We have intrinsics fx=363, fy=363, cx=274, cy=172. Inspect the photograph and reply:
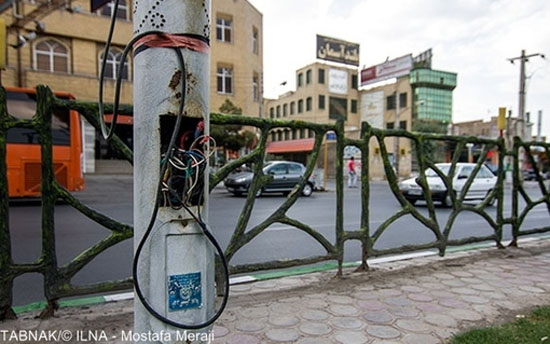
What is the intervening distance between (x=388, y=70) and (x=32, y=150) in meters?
35.6

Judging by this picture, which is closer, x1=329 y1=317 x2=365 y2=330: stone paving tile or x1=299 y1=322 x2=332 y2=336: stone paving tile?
x1=299 y1=322 x2=332 y2=336: stone paving tile

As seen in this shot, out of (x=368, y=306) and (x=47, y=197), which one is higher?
(x=47, y=197)

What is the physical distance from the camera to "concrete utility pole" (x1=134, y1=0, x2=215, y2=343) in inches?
66.2

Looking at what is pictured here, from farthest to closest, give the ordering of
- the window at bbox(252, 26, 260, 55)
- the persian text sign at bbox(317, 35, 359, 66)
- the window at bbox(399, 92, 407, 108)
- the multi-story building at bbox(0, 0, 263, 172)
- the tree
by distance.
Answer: the persian text sign at bbox(317, 35, 359, 66) → the window at bbox(399, 92, 407, 108) → the window at bbox(252, 26, 260, 55) → the multi-story building at bbox(0, 0, 263, 172) → the tree

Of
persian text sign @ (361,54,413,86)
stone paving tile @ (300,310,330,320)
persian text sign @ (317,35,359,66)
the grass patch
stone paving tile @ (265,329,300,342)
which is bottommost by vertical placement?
stone paving tile @ (300,310,330,320)

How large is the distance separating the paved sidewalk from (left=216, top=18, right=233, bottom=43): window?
25.1 meters

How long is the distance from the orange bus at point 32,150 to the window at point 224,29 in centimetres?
1765

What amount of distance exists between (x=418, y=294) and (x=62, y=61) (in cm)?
2565

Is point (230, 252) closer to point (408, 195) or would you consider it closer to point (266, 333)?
point (266, 333)

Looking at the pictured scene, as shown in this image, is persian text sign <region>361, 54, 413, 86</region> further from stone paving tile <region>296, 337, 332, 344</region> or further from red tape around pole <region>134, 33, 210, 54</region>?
red tape around pole <region>134, 33, 210, 54</region>

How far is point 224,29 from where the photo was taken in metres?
26.9

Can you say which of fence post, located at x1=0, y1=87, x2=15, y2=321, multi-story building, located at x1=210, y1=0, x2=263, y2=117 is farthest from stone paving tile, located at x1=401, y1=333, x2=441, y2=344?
multi-story building, located at x1=210, y1=0, x2=263, y2=117

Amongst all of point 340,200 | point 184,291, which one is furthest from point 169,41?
point 340,200

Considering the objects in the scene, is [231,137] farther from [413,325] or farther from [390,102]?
[390,102]
